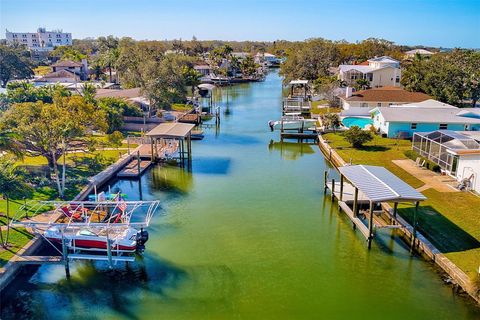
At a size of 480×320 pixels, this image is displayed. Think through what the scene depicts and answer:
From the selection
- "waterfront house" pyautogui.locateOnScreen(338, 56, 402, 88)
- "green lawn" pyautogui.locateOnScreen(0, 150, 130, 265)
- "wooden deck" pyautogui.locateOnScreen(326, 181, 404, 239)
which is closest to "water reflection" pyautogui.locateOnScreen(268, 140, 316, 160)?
"wooden deck" pyautogui.locateOnScreen(326, 181, 404, 239)

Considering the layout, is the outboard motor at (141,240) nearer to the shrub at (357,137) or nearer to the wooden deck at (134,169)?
the wooden deck at (134,169)

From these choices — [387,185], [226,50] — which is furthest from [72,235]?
[226,50]

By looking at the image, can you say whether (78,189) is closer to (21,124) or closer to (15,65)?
(21,124)

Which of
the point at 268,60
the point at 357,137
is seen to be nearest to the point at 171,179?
the point at 357,137

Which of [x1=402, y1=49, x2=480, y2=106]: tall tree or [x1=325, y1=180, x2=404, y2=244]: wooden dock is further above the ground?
[x1=402, y1=49, x2=480, y2=106]: tall tree

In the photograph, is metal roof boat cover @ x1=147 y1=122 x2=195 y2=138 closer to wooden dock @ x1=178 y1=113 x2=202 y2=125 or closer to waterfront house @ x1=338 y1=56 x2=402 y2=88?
wooden dock @ x1=178 y1=113 x2=202 y2=125

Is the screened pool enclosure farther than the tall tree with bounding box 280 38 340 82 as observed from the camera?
No
